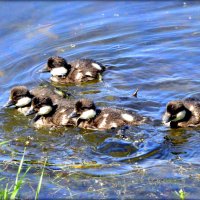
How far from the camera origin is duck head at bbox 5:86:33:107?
766cm

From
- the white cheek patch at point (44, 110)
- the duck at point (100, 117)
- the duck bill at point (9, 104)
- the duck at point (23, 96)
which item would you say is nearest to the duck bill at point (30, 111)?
the white cheek patch at point (44, 110)

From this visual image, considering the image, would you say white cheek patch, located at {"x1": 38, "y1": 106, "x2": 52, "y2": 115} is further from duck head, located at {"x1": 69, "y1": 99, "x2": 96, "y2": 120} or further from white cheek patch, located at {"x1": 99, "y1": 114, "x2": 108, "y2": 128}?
white cheek patch, located at {"x1": 99, "y1": 114, "x2": 108, "y2": 128}

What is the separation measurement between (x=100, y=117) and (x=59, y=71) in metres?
1.84

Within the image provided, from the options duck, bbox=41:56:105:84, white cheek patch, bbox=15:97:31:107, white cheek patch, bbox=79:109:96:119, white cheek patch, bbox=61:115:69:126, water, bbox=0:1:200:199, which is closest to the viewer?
water, bbox=0:1:200:199

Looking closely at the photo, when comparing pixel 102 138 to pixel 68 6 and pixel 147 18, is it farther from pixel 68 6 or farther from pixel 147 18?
pixel 68 6

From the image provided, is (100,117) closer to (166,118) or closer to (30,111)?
(166,118)

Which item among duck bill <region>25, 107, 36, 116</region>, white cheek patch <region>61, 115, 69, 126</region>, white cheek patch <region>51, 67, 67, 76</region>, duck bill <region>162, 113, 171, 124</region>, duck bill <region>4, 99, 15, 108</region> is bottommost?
white cheek patch <region>61, 115, 69, 126</region>

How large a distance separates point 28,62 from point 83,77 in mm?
1143

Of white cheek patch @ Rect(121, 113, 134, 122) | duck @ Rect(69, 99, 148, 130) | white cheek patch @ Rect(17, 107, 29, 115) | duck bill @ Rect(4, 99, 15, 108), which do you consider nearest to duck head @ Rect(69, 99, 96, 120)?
duck @ Rect(69, 99, 148, 130)

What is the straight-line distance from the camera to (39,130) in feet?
23.2

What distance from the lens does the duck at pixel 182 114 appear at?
6.68 metres

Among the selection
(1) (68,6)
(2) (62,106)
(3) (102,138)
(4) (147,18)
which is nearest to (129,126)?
(3) (102,138)

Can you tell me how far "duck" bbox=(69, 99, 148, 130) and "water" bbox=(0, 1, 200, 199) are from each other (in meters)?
0.12

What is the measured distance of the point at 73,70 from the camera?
341 inches
